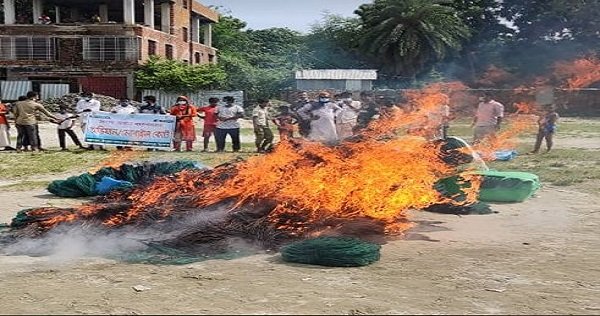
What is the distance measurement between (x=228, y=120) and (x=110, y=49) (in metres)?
18.7

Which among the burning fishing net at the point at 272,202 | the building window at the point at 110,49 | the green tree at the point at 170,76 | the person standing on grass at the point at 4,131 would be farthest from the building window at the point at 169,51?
the burning fishing net at the point at 272,202

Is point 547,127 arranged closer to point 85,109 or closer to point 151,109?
point 151,109

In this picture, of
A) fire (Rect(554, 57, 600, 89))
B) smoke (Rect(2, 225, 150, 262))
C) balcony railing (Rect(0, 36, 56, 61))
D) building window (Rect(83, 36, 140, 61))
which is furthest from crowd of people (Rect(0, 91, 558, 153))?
balcony railing (Rect(0, 36, 56, 61))

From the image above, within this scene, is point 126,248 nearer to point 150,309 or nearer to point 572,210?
point 150,309

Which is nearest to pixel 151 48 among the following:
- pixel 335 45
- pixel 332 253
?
pixel 335 45

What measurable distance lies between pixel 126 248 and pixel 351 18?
22.8 metres

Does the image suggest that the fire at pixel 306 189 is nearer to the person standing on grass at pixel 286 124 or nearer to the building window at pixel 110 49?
the person standing on grass at pixel 286 124

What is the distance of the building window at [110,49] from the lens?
33.6 metres

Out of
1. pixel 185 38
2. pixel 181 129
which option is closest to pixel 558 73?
pixel 181 129

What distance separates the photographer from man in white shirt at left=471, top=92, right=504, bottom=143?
611 inches

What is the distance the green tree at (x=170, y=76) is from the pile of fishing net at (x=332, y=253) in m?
28.7

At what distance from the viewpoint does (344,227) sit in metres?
7.86

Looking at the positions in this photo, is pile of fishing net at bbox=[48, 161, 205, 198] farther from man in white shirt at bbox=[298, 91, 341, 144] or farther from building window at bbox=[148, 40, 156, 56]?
building window at bbox=[148, 40, 156, 56]

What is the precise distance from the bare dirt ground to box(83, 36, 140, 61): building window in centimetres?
2834
